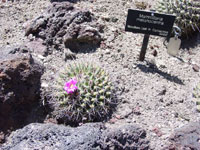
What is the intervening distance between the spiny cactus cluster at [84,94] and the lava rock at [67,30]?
984 millimetres

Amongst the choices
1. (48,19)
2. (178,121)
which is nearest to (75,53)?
(48,19)

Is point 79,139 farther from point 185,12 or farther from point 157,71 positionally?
point 185,12

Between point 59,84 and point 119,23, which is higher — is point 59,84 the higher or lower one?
the lower one

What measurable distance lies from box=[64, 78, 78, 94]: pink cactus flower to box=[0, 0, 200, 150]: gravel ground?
2.02 ft

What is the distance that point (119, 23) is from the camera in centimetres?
480

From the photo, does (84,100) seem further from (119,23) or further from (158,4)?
(158,4)

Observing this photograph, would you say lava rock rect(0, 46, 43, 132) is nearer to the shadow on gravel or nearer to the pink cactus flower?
the pink cactus flower

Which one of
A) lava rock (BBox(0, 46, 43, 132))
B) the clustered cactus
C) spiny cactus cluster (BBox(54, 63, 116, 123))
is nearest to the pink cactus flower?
spiny cactus cluster (BBox(54, 63, 116, 123))

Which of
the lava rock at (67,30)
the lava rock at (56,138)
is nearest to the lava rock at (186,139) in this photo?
the lava rock at (56,138)

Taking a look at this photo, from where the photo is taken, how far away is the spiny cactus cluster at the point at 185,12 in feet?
15.7

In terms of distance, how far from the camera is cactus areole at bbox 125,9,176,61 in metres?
3.77

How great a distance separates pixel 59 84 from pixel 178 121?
1589mm

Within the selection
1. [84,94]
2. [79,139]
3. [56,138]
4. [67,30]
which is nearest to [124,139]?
[79,139]

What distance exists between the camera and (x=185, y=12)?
4.80 metres
